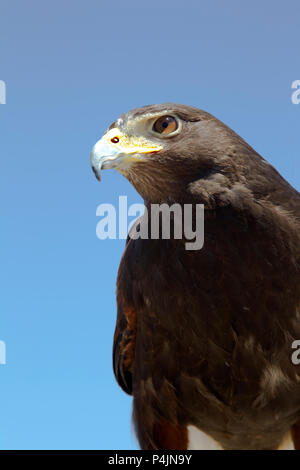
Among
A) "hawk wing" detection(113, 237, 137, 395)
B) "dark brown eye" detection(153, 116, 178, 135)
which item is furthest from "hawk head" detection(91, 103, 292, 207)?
"hawk wing" detection(113, 237, 137, 395)

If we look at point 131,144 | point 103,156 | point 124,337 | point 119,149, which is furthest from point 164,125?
point 124,337

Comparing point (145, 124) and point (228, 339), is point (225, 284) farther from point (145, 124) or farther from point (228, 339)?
point (145, 124)

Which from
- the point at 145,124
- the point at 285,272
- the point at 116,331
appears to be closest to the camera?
the point at 285,272

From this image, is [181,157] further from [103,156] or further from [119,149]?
[103,156]

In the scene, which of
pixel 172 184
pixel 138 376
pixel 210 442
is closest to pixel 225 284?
pixel 172 184

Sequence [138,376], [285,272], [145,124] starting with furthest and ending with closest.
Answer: [138,376] < [145,124] < [285,272]

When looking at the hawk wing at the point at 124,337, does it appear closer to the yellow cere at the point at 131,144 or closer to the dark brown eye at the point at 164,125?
the yellow cere at the point at 131,144

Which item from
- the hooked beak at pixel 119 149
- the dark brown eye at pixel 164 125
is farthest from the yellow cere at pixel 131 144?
the dark brown eye at pixel 164 125

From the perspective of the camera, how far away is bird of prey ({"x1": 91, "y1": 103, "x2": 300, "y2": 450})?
3709 mm

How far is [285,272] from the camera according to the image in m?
3.68

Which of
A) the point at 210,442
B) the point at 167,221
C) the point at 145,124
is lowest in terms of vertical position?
the point at 210,442

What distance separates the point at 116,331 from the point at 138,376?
0.51 meters

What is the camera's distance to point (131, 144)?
3.93 metres

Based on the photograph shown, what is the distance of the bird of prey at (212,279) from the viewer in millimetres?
3709
